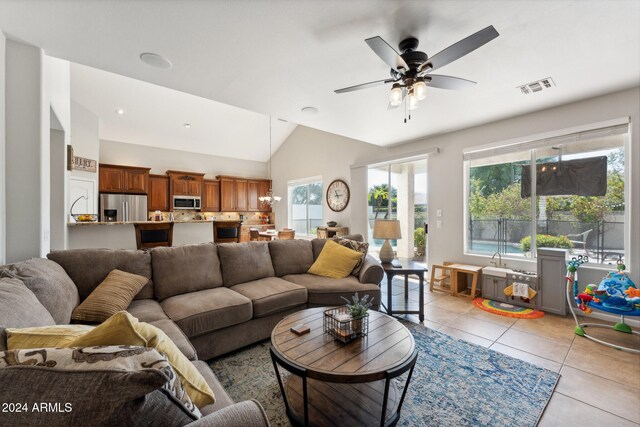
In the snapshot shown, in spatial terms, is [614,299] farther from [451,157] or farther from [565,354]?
[451,157]

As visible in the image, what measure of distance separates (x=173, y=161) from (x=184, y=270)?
6214 mm

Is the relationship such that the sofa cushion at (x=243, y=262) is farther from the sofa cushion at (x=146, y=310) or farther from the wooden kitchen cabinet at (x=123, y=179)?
the wooden kitchen cabinet at (x=123, y=179)

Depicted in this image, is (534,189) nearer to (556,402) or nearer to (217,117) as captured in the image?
(556,402)

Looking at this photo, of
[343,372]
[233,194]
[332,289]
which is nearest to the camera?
[343,372]

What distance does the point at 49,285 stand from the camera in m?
1.63

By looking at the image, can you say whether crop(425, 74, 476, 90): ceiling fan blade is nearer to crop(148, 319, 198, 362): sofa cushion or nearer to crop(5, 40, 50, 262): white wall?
crop(148, 319, 198, 362): sofa cushion

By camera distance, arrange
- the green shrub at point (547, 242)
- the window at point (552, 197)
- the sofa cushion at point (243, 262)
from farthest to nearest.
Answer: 1. the green shrub at point (547, 242)
2. the window at point (552, 197)
3. the sofa cushion at point (243, 262)

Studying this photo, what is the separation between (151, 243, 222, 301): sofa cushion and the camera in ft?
7.97

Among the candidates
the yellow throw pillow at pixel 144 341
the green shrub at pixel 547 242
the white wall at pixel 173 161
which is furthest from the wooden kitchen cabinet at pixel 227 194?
the yellow throw pillow at pixel 144 341

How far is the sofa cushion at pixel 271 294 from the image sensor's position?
2412 mm

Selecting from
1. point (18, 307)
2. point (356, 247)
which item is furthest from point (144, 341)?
point (356, 247)

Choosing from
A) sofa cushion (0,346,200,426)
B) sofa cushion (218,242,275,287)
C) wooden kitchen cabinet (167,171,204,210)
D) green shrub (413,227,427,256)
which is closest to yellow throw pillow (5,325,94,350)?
sofa cushion (0,346,200,426)

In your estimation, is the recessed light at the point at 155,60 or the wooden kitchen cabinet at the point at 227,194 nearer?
the recessed light at the point at 155,60

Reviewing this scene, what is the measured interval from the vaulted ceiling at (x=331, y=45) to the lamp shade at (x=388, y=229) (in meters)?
1.48
